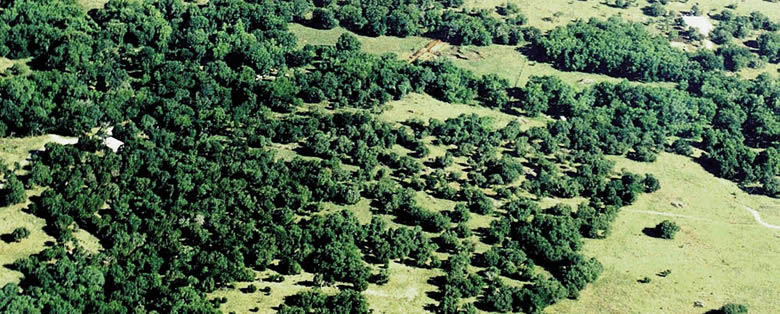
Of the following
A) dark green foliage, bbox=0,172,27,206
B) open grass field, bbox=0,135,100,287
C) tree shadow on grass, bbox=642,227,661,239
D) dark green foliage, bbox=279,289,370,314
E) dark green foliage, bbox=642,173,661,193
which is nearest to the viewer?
dark green foliage, bbox=279,289,370,314

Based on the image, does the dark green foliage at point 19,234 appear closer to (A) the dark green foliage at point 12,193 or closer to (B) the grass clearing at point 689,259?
(A) the dark green foliage at point 12,193

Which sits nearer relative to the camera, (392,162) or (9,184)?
(9,184)

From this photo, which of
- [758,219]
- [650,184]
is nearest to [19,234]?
[650,184]

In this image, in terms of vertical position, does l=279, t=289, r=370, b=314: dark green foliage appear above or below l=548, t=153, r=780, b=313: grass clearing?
above

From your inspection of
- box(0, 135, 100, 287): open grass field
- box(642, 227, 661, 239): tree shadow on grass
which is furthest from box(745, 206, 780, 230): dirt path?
box(0, 135, 100, 287): open grass field

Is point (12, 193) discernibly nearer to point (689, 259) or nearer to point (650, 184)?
point (689, 259)

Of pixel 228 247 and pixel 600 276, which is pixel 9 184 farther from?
pixel 600 276

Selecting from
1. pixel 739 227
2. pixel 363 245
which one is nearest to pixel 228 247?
pixel 363 245

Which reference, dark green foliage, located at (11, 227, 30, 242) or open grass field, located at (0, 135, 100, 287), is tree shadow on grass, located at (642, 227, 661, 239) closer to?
open grass field, located at (0, 135, 100, 287)
